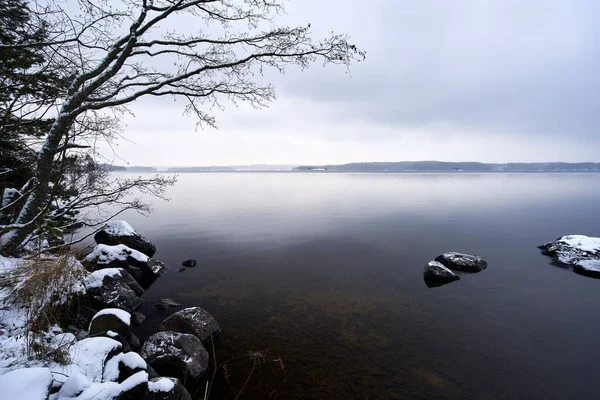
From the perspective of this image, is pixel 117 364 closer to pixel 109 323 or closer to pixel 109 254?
pixel 109 323

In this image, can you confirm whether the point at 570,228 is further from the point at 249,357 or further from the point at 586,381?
the point at 249,357

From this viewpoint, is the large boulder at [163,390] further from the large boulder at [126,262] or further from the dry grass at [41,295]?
the large boulder at [126,262]

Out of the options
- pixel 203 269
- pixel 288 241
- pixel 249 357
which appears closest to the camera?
pixel 249 357

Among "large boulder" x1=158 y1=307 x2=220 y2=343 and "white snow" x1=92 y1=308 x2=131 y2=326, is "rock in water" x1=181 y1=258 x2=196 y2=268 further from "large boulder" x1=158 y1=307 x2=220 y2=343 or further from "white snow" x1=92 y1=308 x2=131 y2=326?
"white snow" x1=92 y1=308 x2=131 y2=326

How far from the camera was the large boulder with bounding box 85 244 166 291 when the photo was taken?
506 inches

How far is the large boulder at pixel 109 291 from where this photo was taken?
9.26 m

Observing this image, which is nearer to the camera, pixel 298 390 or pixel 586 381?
pixel 298 390

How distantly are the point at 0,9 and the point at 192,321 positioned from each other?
922cm

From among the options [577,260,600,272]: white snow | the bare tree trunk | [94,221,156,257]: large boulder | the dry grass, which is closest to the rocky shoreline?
the dry grass

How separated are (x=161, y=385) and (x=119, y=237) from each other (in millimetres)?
13970

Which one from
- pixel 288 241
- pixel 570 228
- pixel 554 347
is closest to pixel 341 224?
pixel 288 241

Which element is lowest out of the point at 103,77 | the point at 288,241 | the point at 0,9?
the point at 288,241

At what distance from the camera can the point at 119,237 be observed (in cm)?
1650

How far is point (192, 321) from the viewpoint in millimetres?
8906
